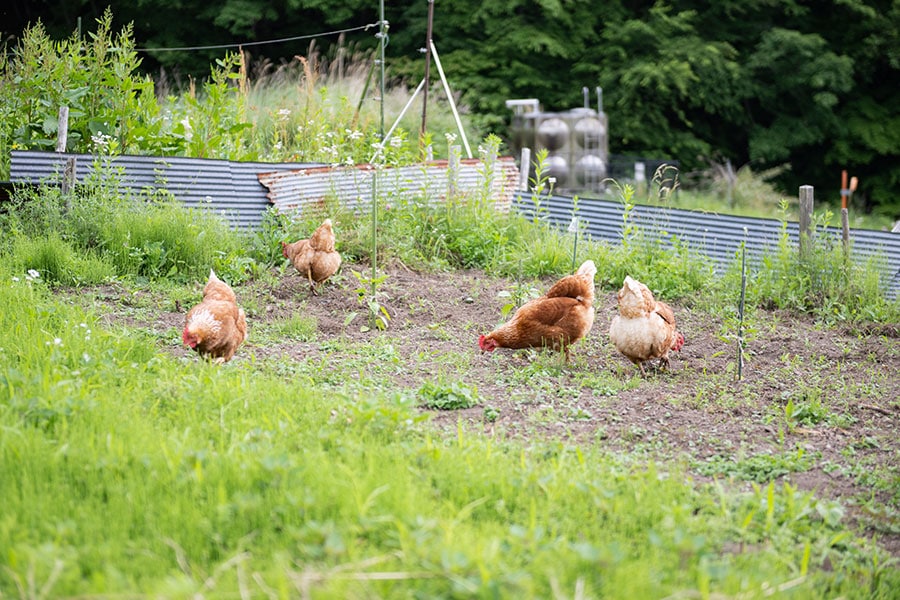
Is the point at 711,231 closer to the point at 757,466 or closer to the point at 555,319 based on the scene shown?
the point at 555,319

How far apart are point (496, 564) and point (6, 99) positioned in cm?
793

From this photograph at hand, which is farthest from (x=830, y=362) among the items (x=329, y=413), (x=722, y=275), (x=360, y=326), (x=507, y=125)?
(x=507, y=125)

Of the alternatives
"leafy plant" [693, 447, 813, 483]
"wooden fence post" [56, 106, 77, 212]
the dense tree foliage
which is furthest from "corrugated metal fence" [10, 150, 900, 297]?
the dense tree foliage

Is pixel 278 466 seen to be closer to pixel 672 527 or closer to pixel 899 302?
pixel 672 527

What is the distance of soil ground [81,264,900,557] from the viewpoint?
4.09m

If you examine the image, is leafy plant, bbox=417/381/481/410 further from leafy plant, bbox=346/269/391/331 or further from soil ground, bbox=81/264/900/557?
leafy plant, bbox=346/269/391/331

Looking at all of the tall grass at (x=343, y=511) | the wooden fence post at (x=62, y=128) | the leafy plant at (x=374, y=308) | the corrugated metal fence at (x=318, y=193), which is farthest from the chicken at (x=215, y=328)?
the wooden fence post at (x=62, y=128)

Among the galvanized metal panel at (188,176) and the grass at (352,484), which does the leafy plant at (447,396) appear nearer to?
the grass at (352,484)

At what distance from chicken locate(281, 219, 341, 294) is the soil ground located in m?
0.21

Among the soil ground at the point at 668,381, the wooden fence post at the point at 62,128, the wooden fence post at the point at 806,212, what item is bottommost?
the soil ground at the point at 668,381

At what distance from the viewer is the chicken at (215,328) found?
4723 mm

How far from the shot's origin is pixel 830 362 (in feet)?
19.2

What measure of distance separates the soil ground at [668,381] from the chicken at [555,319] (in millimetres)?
154

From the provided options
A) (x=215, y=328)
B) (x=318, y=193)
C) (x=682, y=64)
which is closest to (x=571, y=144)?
(x=682, y=64)
